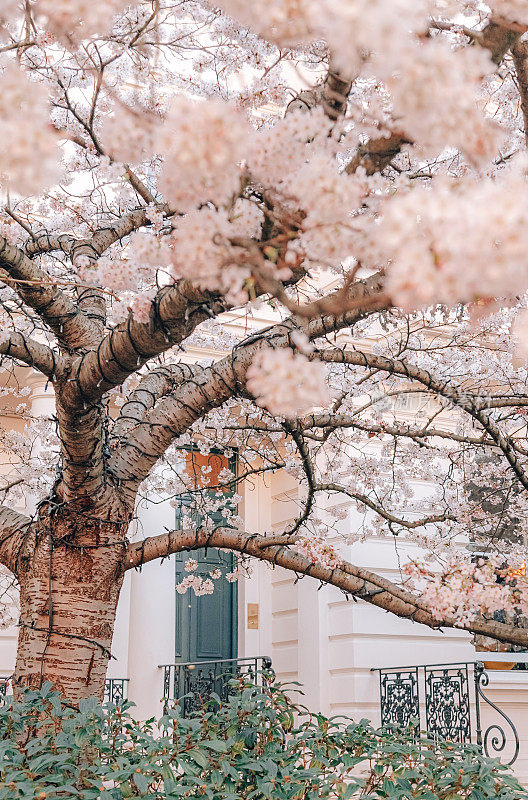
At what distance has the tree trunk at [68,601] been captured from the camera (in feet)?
12.8

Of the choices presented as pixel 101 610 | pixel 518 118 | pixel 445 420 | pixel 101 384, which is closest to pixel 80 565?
pixel 101 610

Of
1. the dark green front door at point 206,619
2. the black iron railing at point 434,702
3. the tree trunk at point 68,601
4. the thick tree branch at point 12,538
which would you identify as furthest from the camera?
the dark green front door at point 206,619

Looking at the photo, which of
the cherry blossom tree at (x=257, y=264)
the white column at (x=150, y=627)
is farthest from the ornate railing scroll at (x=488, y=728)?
the white column at (x=150, y=627)

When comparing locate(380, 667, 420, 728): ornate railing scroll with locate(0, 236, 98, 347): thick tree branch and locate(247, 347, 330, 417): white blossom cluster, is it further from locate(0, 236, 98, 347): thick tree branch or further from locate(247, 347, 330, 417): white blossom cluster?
locate(247, 347, 330, 417): white blossom cluster

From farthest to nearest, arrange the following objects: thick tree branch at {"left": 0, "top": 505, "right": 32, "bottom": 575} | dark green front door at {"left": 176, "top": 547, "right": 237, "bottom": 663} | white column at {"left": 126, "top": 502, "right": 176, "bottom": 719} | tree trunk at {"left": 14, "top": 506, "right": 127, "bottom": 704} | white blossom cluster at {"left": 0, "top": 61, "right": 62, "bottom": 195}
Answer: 1. dark green front door at {"left": 176, "top": 547, "right": 237, "bottom": 663}
2. white column at {"left": 126, "top": 502, "right": 176, "bottom": 719}
3. thick tree branch at {"left": 0, "top": 505, "right": 32, "bottom": 575}
4. tree trunk at {"left": 14, "top": 506, "right": 127, "bottom": 704}
5. white blossom cluster at {"left": 0, "top": 61, "right": 62, "bottom": 195}

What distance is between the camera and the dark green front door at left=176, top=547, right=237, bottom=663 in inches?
383

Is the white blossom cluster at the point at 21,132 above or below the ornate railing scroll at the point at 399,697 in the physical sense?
above

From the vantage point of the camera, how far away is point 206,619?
32.6ft

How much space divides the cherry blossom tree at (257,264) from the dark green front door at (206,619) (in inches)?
56.4

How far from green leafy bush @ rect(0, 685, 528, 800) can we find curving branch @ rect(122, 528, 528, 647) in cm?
68

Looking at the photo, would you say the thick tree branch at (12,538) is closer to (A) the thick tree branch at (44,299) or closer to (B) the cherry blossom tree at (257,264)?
(B) the cherry blossom tree at (257,264)

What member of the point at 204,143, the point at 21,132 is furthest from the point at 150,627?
the point at 204,143

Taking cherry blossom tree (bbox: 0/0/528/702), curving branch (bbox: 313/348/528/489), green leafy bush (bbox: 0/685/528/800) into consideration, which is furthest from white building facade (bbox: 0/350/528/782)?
curving branch (bbox: 313/348/528/489)

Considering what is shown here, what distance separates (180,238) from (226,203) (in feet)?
0.46
